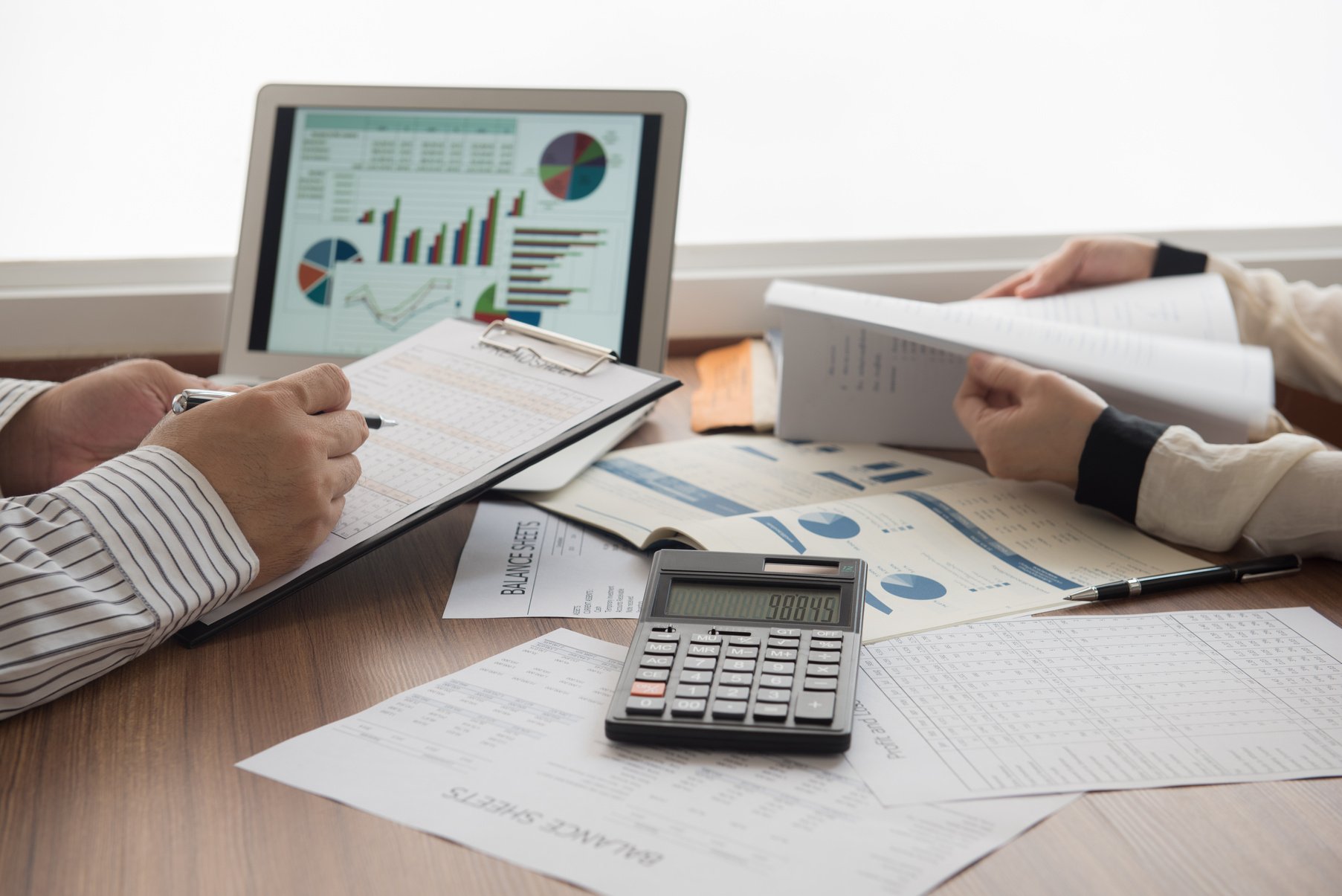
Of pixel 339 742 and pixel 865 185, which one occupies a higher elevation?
pixel 865 185

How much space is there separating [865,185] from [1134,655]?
0.93m

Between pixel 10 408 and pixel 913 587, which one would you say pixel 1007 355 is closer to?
pixel 913 587

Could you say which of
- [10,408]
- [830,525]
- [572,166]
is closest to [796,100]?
[572,166]

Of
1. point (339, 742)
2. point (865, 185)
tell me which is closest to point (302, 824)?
point (339, 742)

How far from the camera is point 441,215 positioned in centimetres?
115

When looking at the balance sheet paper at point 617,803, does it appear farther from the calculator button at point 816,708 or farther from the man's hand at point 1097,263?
the man's hand at point 1097,263

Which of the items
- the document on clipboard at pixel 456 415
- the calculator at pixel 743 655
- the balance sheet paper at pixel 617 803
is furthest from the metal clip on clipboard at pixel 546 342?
the balance sheet paper at pixel 617 803

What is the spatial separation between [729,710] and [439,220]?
759 millimetres

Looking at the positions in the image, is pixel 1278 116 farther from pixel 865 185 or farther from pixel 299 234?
pixel 299 234

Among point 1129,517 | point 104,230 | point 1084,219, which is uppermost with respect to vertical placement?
point 1084,219

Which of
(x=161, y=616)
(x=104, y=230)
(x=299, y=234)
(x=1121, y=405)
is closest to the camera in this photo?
(x=161, y=616)

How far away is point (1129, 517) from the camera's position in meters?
0.87

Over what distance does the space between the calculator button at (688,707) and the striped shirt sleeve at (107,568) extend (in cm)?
29

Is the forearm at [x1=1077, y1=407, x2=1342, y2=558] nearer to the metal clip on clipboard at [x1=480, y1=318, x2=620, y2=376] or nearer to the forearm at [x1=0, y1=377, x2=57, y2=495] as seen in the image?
the metal clip on clipboard at [x1=480, y1=318, x2=620, y2=376]
